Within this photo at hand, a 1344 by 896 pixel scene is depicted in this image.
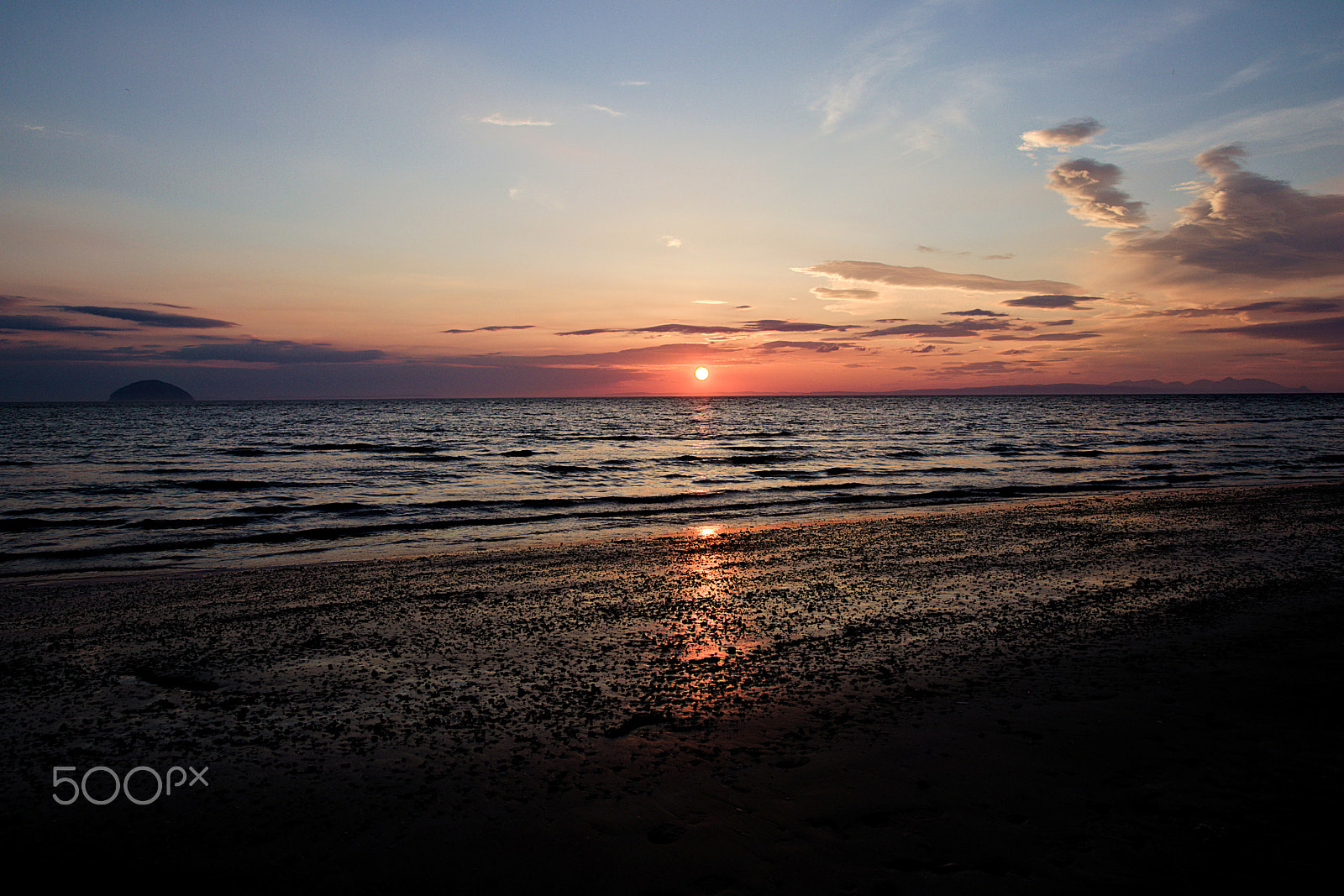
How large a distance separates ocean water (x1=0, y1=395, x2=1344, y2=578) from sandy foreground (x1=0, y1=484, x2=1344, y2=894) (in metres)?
6.32

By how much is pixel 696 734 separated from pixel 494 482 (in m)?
24.5

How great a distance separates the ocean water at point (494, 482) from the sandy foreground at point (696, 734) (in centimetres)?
632

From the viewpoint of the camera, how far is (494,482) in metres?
28.6

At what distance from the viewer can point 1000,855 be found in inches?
151

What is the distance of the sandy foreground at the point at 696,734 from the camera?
3922mm

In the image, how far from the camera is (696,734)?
5.42m

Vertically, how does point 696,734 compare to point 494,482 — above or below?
above

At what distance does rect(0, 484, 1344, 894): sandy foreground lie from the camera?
3922 millimetres

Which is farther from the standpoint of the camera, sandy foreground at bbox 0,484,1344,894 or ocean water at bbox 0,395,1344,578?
ocean water at bbox 0,395,1344,578

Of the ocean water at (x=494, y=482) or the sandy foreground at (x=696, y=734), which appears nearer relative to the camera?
the sandy foreground at (x=696, y=734)

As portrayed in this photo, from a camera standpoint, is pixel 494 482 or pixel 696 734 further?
pixel 494 482

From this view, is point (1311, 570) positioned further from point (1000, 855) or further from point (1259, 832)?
point (1000, 855)

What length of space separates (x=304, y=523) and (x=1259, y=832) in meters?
20.6

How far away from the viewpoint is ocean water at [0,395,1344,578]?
16.9m
